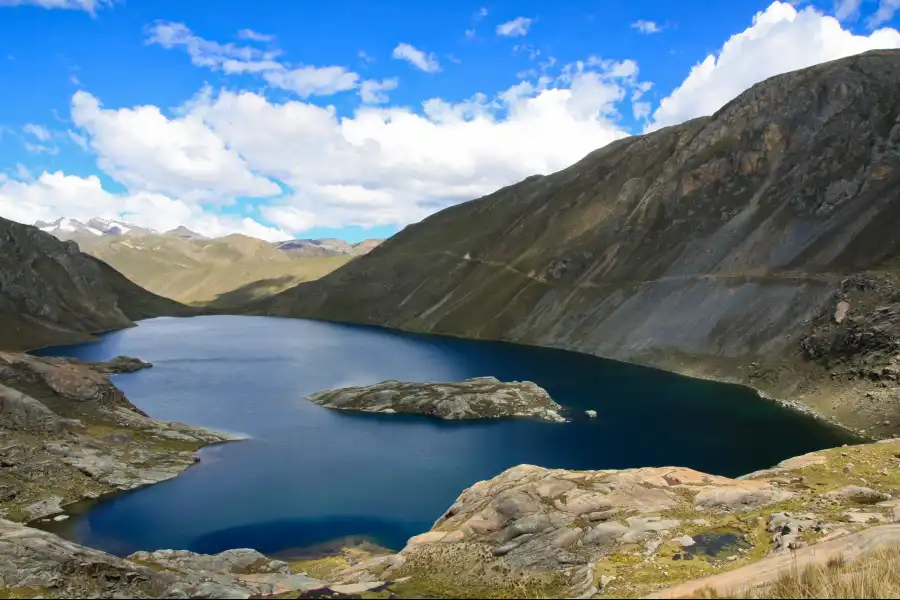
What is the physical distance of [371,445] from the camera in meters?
71.2

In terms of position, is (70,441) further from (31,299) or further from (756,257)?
(31,299)

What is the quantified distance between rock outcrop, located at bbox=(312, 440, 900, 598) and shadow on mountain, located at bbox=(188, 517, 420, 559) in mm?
11033

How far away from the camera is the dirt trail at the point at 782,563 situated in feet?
50.0

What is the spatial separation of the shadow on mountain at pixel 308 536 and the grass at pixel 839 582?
3299 centimetres

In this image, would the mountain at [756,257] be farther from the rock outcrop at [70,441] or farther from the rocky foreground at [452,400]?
the rock outcrop at [70,441]

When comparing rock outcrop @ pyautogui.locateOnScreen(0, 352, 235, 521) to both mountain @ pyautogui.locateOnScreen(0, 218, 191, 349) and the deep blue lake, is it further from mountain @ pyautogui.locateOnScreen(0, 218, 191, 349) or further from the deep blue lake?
mountain @ pyautogui.locateOnScreen(0, 218, 191, 349)

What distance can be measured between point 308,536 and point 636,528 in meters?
28.7

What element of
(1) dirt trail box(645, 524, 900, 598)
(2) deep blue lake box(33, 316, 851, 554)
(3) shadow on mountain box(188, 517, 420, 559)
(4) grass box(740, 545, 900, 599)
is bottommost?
(3) shadow on mountain box(188, 517, 420, 559)

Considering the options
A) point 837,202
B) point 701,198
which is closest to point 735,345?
point 837,202

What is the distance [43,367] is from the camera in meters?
67.2

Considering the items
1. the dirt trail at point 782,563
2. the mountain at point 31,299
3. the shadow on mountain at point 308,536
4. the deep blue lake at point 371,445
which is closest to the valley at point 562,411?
the dirt trail at point 782,563

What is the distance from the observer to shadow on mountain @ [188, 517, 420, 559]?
1708 inches

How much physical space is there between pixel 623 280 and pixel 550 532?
127 meters

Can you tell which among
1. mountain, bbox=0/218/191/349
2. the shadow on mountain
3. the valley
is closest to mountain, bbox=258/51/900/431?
the valley
